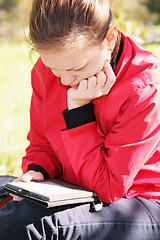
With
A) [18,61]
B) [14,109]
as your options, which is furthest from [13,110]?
[18,61]

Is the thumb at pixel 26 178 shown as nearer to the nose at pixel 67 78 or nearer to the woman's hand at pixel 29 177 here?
the woman's hand at pixel 29 177

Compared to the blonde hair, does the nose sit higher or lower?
lower

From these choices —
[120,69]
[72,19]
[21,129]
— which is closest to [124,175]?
[120,69]

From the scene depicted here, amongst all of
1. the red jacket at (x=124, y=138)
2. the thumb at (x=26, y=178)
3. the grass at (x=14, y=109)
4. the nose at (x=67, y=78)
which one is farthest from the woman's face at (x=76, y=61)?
the thumb at (x=26, y=178)

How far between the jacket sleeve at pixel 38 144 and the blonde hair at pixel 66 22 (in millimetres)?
541

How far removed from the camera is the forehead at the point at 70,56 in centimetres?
164

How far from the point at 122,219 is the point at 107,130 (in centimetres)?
47

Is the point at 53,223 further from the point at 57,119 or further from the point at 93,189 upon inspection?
the point at 57,119

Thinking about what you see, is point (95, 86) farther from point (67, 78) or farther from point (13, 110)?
point (13, 110)

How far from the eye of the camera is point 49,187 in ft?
5.74

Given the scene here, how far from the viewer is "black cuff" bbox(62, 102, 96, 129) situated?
183 centimetres

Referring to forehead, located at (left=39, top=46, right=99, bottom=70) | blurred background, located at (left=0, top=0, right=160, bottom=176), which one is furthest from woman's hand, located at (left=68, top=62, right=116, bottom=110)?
blurred background, located at (left=0, top=0, right=160, bottom=176)

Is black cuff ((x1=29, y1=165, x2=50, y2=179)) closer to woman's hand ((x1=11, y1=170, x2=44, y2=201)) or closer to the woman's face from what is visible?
woman's hand ((x1=11, y1=170, x2=44, y2=201))

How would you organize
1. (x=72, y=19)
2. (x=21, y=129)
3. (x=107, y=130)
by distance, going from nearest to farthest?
(x=72, y=19) < (x=107, y=130) < (x=21, y=129)
